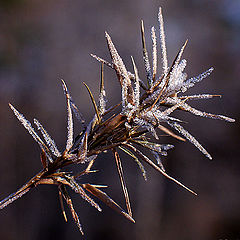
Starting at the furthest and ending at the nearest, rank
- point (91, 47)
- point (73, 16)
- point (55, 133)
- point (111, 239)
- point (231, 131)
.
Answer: point (73, 16) < point (91, 47) < point (55, 133) < point (231, 131) < point (111, 239)

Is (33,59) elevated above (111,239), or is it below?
above

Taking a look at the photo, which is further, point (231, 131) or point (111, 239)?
point (231, 131)

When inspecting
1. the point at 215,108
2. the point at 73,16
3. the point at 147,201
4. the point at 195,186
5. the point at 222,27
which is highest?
the point at 73,16

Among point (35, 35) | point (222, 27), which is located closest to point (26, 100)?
point (35, 35)

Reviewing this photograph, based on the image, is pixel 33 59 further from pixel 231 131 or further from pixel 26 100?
pixel 231 131

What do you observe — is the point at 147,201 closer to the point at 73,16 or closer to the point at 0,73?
the point at 0,73

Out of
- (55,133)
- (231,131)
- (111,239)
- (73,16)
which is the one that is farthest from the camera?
(73,16)

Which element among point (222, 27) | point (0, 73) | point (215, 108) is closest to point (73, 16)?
point (0, 73)
